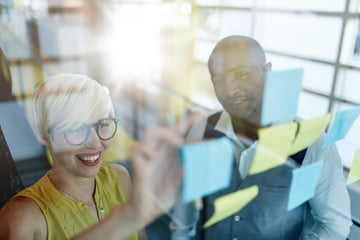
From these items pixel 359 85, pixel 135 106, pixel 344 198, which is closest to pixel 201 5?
pixel 135 106

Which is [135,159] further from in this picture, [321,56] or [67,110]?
[321,56]

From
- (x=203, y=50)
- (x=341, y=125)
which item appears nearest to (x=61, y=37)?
(x=203, y=50)

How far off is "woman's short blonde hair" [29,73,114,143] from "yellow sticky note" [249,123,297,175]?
342mm

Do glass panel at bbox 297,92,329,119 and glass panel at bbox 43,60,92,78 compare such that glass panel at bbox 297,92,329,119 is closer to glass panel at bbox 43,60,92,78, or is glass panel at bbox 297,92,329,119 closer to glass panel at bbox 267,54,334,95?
glass panel at bbox 267,54,334,95

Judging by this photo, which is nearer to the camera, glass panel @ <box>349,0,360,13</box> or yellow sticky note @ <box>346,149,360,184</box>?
glass panel @ <box>349,0,360,13</box>

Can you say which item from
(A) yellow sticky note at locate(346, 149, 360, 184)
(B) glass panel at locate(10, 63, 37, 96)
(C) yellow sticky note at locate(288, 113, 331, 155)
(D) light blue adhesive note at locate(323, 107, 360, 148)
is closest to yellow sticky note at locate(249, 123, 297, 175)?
(C) yellow sticky note at locate(288, 113, 331, 155)

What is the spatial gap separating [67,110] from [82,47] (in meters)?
0.12

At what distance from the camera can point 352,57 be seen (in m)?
0.82

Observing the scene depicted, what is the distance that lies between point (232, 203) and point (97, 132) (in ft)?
1.12

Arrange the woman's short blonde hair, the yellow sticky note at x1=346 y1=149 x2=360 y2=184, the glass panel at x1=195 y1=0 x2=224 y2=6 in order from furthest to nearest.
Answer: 1. the yellow sticky note at x1=346 y1=149 x2=360 y2=184
2. the glass panel at x1=195 y1=0 x2=224 y2=6
3. the woman's short blonde hair

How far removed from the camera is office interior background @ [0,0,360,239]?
1.84 feet

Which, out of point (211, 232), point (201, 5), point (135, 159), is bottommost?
point (211, 232)

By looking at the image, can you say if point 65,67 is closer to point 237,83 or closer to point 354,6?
point 237,83

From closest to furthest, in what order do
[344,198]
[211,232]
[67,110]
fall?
[67,110], [211,232], [344,198]
